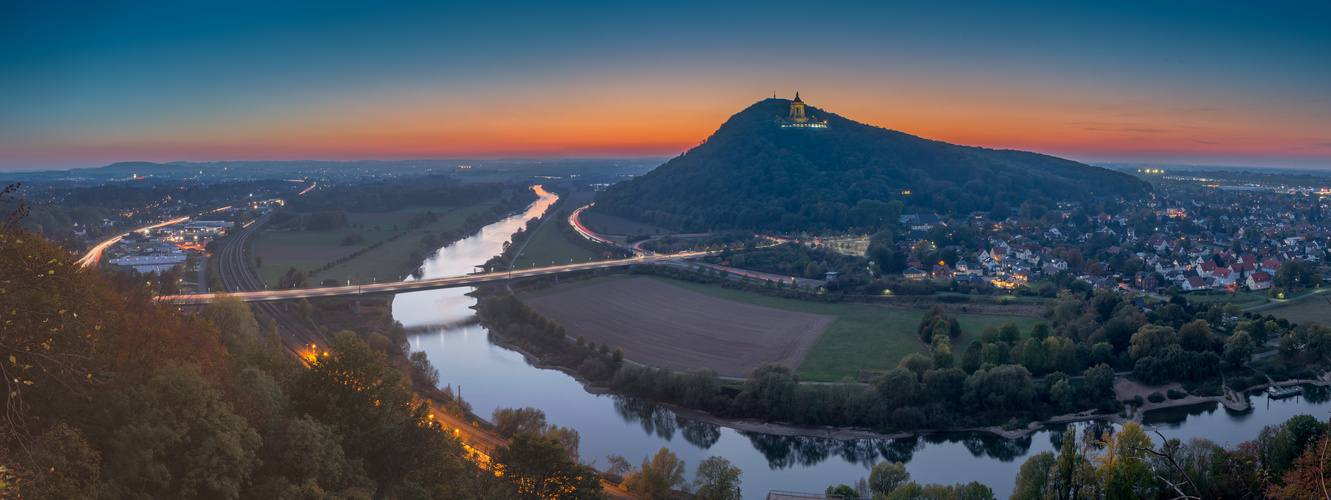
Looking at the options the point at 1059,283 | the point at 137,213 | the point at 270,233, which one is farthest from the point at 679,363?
the point at 137,213

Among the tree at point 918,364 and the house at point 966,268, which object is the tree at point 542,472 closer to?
the tree at point 918,364

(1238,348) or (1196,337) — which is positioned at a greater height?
(1196,337)

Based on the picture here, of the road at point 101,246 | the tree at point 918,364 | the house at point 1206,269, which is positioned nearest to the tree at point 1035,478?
the tree at point 918,364

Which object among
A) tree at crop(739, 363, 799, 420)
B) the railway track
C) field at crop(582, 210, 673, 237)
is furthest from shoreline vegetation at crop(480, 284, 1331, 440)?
field at crop(582, 210, 673, 237)

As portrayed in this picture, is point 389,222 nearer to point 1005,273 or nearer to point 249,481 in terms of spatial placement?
point 1005,273

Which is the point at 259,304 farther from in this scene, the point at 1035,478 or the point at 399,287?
the point at 1035,478

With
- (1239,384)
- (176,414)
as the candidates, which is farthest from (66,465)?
(1239,384)

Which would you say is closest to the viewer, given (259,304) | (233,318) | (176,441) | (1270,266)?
(176,441)
